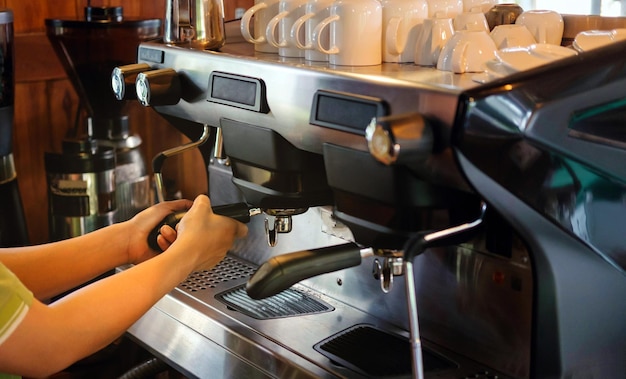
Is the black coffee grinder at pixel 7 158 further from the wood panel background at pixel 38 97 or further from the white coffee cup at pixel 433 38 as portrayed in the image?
the white coffee cup at pixel 433 38

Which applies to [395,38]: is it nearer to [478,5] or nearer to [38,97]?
[478,5]

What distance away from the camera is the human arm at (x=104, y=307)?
94 centimetres

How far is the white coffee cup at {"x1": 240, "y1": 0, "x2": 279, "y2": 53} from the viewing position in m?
1.19

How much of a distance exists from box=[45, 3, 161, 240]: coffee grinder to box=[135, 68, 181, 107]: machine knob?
0.74 metres

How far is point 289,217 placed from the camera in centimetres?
117

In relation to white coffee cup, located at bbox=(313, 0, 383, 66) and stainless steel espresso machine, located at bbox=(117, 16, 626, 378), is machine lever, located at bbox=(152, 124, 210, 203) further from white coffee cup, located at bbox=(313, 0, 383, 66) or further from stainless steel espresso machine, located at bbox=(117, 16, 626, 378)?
white coffee cup, located at bbox=(313, 0, 383, 66)

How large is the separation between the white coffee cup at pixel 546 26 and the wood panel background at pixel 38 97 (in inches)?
55.8

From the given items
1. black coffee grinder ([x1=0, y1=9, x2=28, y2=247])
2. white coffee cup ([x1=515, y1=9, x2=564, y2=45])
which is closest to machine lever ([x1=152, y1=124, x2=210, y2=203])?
white coffee cup ([x1=515, y1=9, x2=564, y2=45])

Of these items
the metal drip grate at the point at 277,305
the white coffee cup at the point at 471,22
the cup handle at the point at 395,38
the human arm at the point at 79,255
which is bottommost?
the metal drip grate at the point at 277,305

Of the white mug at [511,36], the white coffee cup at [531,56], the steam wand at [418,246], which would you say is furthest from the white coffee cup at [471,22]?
the steam wand at [418,246]

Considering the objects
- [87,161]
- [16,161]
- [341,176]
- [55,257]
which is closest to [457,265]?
[341,176]

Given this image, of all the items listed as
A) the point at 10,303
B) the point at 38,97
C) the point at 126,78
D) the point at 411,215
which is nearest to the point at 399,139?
the point at 411,215

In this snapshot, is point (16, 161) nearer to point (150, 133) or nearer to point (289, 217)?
point (150, 133)

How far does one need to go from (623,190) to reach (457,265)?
0.25 metres
